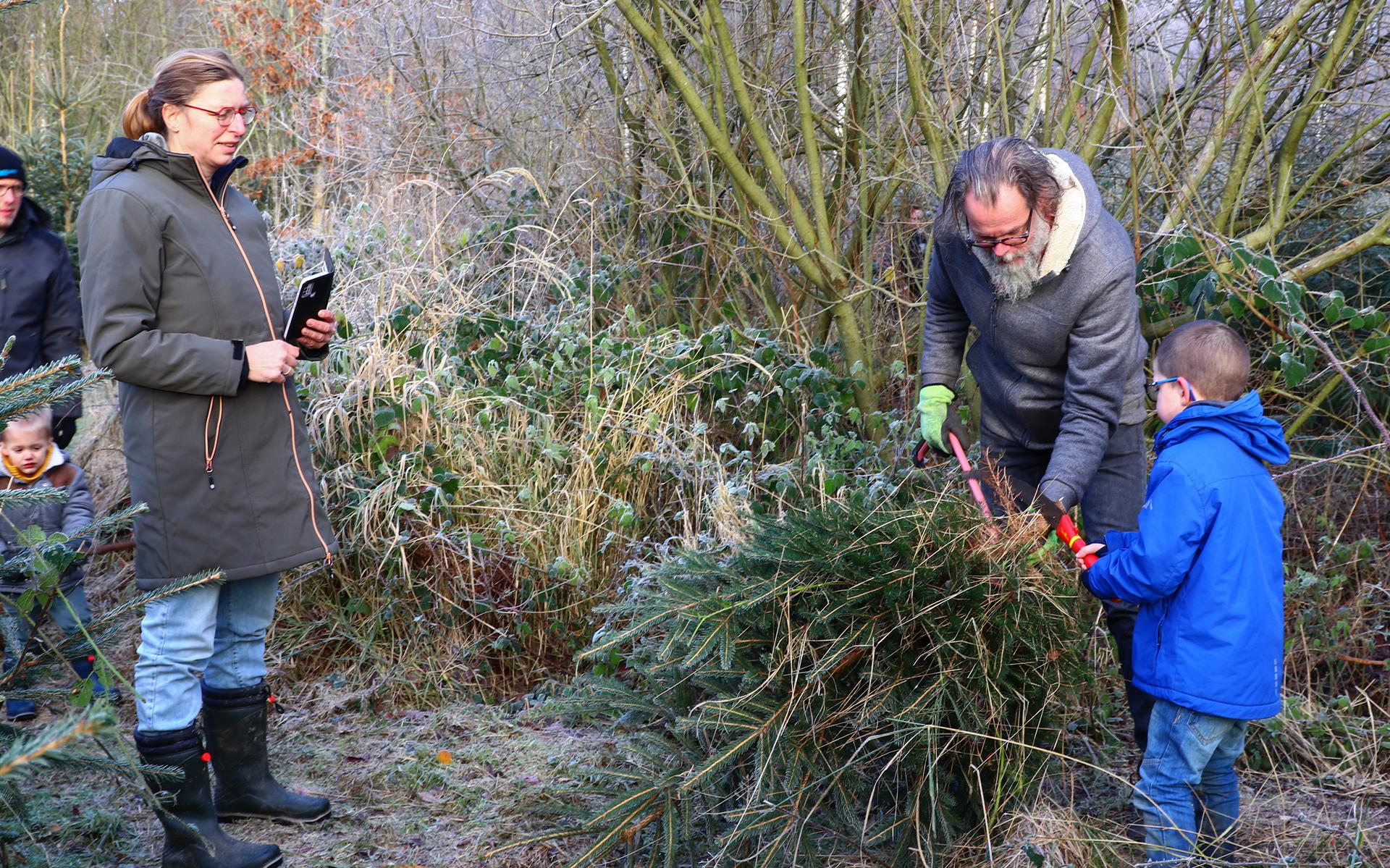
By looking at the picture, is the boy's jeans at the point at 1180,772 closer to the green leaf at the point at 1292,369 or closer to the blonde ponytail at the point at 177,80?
the green leaf at the point at 1292,369

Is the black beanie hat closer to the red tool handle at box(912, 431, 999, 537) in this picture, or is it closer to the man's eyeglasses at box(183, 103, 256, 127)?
the man's eyeglasses at box(183, 103, 256, 127)

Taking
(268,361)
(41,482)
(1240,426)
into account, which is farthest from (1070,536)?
(41,482)

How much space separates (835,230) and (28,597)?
3412 mm

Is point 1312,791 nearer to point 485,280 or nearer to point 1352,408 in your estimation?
point 1352,408

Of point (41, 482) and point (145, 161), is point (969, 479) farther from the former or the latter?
point (41, 482)

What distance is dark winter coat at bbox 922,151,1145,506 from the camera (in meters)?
2.57

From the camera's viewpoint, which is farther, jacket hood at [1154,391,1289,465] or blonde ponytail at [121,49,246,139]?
blonde ponytail at [121,49,246,139]

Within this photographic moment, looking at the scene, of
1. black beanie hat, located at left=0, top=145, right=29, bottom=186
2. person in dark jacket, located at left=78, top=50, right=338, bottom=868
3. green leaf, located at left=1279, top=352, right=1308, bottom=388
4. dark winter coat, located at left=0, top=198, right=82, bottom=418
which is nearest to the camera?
person in dark jacket, located at left=78, top=50, right=338, bottom=868

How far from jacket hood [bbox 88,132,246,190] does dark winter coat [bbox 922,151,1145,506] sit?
6.30 ft

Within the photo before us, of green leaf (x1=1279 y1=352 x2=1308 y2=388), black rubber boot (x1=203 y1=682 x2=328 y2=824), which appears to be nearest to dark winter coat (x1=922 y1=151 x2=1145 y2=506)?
green leaf (x1=1279 y1=352 x2=1308 y2=388)

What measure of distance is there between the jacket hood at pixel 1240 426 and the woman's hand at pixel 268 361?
84.7 inches

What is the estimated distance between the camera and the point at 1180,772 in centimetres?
239

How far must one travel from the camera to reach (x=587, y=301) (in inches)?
189

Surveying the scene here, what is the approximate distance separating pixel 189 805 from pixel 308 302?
4.23ft
